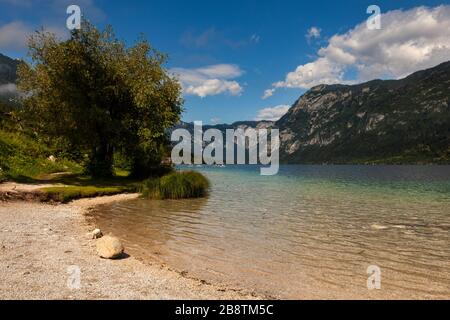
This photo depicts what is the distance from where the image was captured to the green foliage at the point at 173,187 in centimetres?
3553

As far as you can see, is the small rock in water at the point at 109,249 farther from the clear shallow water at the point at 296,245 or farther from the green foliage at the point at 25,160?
the green foliage at the point at 25,160

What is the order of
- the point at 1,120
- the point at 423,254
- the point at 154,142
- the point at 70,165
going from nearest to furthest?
1. the point at 423,254
2. the point at 154,142
3. the point at 70,165
4. the point at 1,120

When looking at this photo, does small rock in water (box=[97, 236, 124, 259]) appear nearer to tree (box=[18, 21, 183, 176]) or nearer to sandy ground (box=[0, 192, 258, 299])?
sandy ground (box=[0, 192, 258, 299])

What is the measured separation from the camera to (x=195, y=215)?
86.1 feet

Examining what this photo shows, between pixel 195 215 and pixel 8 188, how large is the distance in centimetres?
1447

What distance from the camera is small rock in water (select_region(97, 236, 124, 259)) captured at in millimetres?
13328

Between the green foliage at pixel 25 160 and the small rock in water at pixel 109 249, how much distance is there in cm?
2312

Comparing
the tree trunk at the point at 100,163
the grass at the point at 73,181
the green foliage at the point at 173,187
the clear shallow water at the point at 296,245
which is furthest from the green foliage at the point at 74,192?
the tree trunk at the point at 100,163

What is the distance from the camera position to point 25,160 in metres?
44.1

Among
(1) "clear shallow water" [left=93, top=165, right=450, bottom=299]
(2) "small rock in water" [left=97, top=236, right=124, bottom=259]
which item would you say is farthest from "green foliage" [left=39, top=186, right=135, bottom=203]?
(2) "small rock in water" [left=97, top=236, right=124, bottom=259]

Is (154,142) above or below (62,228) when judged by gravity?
above
